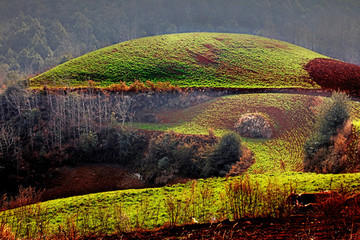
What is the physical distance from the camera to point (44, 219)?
1293 centimetres

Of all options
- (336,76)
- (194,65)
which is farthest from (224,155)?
(194,65)

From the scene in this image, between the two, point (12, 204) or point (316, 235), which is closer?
point (316, 235)

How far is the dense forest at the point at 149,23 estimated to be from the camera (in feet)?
289

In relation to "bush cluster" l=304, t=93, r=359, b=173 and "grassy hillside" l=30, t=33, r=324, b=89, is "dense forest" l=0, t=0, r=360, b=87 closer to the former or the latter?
"grassy hillside" l=30, t=33, r=324, b=89

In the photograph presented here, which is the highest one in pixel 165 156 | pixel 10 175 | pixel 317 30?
pixel 317 30

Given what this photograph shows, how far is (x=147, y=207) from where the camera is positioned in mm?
12914

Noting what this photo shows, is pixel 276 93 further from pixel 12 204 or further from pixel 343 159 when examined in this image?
pixel 12 204

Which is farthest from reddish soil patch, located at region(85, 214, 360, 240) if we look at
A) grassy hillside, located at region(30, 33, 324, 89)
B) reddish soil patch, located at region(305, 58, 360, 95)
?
grassy hillside, located at region(30, 33, 324, 89)

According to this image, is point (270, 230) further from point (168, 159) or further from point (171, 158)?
point (171, 158)

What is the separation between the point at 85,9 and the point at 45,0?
77.5 ft

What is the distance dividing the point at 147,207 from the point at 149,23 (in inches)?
4272

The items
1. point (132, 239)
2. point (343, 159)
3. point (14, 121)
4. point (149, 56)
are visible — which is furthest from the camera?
point (149, 56)

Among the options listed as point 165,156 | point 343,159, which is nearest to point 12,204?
point 165,156

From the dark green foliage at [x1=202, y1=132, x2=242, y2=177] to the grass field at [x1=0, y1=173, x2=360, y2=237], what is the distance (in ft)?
8.89
